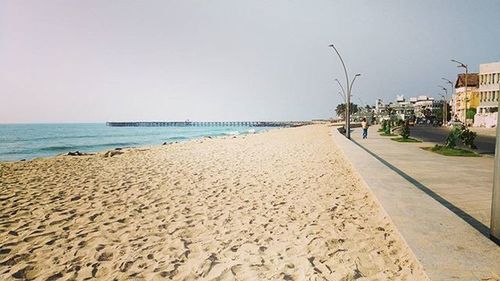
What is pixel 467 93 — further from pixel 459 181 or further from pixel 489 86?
pixel 459 181

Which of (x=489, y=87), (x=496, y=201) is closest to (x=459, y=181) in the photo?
(x=496, y=201)

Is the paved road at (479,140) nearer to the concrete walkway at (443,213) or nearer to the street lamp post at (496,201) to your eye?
the concrete walkway at (443,213)

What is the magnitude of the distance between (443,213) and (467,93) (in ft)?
238

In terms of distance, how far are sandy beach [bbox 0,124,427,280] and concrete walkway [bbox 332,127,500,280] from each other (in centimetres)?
22

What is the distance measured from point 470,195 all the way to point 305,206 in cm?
388

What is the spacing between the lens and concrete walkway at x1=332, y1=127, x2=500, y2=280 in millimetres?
3336

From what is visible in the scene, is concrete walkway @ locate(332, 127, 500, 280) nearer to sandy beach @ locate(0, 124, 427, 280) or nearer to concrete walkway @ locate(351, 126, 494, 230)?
concrete walkway @ locate(351, 126, 494, 230)

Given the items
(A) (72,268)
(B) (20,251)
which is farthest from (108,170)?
(A) (72,268)

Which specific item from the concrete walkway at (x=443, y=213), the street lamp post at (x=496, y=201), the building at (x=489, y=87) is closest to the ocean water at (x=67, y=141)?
the concrete walkway at (x=443, y=213)

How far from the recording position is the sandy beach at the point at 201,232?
12.8 feet

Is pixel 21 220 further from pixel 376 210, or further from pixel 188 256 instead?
pixel 376 210

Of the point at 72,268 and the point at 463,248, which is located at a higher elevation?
the point at 463,248

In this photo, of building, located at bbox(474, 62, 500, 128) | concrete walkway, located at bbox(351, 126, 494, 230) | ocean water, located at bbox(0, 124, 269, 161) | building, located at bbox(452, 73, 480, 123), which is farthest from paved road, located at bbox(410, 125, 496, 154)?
building, located at bbox(452, 73, 480, 123)

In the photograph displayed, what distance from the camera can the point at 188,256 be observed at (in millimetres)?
4324
